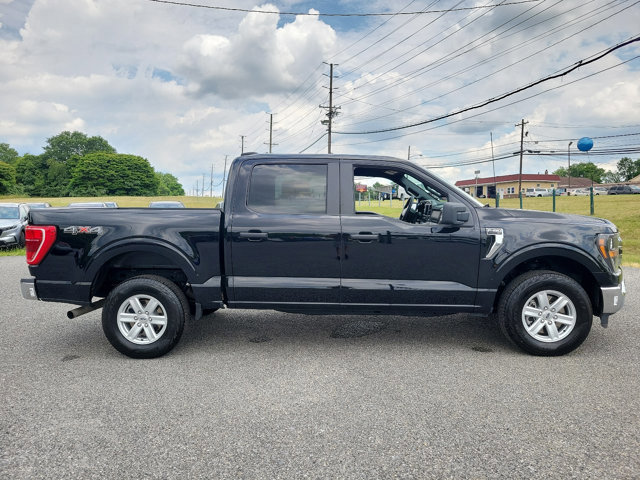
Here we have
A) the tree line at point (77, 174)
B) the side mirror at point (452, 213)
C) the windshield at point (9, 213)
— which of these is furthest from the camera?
the tree line at point (77, 174)

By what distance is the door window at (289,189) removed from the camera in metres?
4.27

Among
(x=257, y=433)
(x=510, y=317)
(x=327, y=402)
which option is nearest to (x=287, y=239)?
(x=327, y=402)

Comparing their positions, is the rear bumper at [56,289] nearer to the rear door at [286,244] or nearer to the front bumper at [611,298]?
the rear door at [286,244]

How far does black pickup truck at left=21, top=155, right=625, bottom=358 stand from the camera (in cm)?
411

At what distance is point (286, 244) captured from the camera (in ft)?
13.6

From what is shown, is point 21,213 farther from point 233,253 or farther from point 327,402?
point 327,402

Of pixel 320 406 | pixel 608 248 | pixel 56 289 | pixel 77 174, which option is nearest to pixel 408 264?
pixel 320 406

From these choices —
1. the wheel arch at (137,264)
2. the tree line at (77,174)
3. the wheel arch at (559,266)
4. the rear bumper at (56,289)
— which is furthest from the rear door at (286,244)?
the tree line at (77,174)

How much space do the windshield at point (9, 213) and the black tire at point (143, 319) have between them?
13533mm

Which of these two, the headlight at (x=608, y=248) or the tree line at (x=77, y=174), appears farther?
the tree line at (x=77, y=174)

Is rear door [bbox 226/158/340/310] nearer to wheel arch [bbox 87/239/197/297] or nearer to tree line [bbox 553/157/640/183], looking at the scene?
wheel arch [bbox 87/239/197/297]

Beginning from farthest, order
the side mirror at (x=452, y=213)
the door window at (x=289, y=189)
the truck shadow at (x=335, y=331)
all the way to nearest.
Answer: the truck shadow at (x=335, y=331) < the door window at (x=289, y=189) < the side mirror at (x=452, y=213)

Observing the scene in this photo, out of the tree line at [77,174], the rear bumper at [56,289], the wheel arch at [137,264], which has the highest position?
the tree line at [77,174]

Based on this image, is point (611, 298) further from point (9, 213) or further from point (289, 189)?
point (9, 213)
